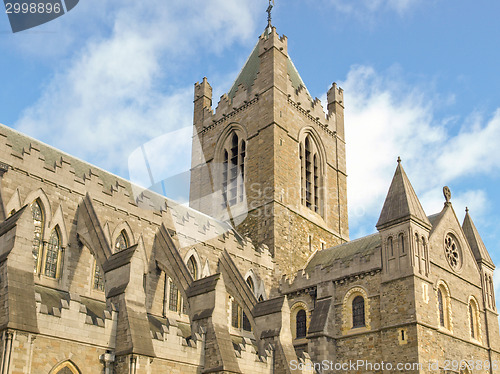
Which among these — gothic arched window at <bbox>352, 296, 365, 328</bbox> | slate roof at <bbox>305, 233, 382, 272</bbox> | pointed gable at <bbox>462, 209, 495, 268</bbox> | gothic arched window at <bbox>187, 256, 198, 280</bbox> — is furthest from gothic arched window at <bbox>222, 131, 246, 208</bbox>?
pointed gable at <bbox>462, 209, 495, 268</bbox>

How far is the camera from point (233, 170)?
124 ft

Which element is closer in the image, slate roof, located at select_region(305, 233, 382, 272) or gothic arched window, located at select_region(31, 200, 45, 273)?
gothic arched window, located at select_region(31, 200, 45, 273)

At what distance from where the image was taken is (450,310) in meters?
27.9

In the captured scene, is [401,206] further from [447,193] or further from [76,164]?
[76,164]

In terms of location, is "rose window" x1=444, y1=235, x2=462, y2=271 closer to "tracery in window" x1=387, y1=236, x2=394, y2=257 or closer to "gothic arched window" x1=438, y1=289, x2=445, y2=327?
"gothic arched window" x1=438, y1=289, x2=445, y2=327

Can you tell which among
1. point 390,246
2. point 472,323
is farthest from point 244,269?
point 472,323

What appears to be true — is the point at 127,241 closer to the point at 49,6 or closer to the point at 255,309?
the point at 255,309

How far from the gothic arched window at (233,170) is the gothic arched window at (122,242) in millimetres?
11545

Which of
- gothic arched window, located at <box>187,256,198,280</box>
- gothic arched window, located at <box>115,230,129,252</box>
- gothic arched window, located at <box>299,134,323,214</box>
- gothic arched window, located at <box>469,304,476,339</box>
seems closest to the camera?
gothic arched window, located at <box>115,230,129,252</box>

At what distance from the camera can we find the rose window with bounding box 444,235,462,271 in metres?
29.5

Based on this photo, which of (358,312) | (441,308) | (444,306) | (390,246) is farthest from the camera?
(444,306)

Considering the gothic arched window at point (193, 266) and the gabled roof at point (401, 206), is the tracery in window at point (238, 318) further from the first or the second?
the gabled roof at point (401, 206)

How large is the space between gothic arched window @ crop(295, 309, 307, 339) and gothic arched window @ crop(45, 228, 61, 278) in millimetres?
12685

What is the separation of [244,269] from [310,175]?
10.1 metres
